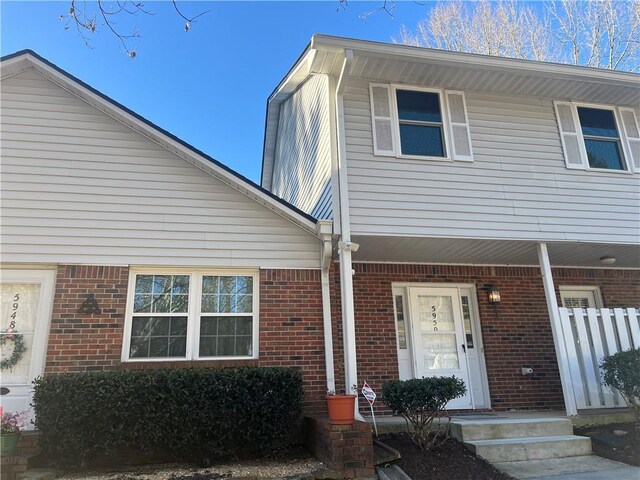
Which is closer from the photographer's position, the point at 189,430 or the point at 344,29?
the point at 189,430

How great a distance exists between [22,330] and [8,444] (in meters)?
1.69

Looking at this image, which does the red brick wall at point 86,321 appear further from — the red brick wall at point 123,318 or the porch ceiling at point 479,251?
the porch ceiling at point 479,251

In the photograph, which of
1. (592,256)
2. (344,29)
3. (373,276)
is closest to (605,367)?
(592,256)

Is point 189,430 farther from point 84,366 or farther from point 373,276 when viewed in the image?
point 373,276

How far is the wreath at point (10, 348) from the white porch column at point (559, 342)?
299 inches

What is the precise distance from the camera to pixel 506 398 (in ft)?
25.9

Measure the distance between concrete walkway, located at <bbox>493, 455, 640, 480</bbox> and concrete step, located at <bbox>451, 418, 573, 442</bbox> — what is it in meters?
0.45

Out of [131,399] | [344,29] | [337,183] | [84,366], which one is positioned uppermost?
[344,29]

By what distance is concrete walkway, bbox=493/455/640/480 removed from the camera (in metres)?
5.11

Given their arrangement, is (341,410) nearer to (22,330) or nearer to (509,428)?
(509,428)

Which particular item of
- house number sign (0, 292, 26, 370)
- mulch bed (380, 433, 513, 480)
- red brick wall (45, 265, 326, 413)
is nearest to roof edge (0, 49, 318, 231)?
red brick wall (45, 265, 326, 413)

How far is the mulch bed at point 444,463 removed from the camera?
5105 millimetres

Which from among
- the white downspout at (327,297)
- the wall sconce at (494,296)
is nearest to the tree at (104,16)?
the white downspout at (327,297)

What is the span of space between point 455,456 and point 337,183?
12.8 ft
